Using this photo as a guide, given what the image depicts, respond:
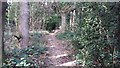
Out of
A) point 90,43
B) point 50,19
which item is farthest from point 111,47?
point 50,19

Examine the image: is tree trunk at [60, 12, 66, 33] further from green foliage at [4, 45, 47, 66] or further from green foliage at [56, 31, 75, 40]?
green foliage at [4, 45, 47, 66]

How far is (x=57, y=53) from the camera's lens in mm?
1454

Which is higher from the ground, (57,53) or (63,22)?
(63,22)

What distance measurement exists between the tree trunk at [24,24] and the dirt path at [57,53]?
0.56ft

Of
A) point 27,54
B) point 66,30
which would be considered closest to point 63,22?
point 66,30

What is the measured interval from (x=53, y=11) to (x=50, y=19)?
73 millimetres

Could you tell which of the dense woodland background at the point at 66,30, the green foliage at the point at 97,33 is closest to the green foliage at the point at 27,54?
the dense woodland background at the point at 66,30

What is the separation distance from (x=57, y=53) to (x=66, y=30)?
211 mm

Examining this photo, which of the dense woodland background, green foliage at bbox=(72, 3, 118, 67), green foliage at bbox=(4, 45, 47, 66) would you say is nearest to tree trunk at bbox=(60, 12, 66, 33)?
the dense woodland background

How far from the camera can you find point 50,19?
1450 millimetres

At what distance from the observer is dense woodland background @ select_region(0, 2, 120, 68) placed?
145 centimetres

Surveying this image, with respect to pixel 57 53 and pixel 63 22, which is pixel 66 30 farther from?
pixel 57 53

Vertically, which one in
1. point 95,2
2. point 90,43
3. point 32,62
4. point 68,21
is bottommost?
point 32,62

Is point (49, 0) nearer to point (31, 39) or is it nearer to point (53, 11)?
point (53, 11)
